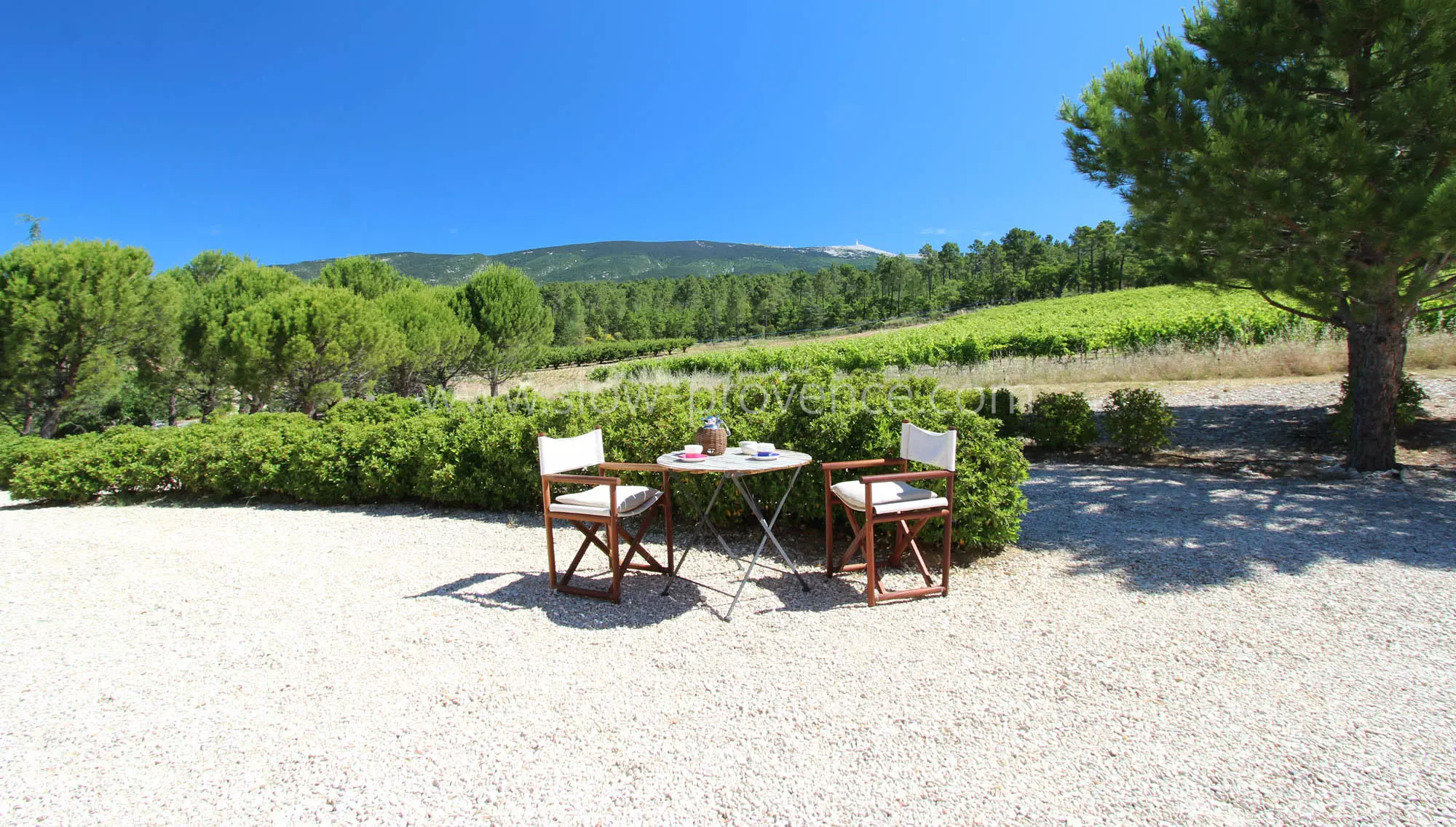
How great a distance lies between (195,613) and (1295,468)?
9.09 meters

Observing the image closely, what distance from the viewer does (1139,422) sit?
7180mm

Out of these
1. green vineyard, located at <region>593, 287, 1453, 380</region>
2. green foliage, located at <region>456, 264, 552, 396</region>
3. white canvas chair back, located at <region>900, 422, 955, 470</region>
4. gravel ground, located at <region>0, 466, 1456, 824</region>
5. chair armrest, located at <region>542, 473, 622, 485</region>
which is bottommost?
gravel ground, located at <region>0, 466, 1456, 824</region>

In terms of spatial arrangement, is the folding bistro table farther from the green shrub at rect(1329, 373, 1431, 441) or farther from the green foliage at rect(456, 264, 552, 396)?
the green foliage at rect(456, 264, 552, 396)

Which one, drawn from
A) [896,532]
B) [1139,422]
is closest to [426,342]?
[1139,422]

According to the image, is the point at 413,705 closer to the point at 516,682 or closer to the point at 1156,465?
the point at 516,682

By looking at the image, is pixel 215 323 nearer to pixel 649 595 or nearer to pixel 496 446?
pixel 496 446

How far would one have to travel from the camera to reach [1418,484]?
18.0ft

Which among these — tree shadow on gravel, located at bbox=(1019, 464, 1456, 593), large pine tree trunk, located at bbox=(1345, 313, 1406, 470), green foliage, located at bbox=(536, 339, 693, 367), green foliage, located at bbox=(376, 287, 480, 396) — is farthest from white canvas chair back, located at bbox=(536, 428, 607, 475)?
green foliage, located at bbox=(536, 339, 693, 367)

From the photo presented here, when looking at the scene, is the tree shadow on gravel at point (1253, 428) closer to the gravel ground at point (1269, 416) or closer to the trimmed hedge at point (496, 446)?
the gravel ground at point (1269, 416)

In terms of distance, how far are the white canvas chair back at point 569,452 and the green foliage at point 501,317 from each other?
1865 cm

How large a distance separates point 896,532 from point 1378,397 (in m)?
5.68

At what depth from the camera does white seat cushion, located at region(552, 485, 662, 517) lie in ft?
10.8

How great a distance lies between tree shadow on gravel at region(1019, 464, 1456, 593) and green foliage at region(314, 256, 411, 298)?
2514 centimetres

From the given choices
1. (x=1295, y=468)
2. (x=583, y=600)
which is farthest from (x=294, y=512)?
(x=1295, y=468)
